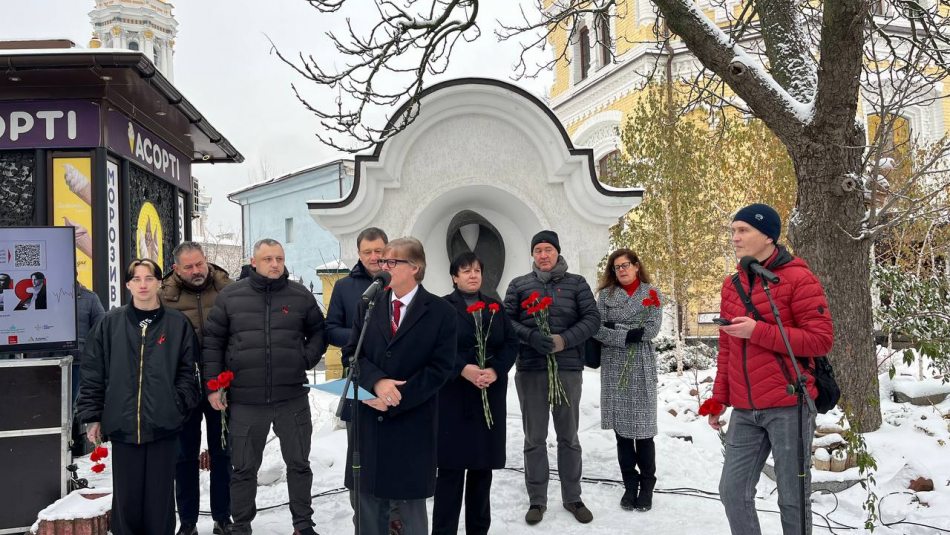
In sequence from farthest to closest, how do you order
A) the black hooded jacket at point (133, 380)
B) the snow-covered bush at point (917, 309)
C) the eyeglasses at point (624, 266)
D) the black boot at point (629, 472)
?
the snow-covered bush at point (917, 309)
the eyeglasses at point (624, 266)
the black boot at point (629, 472)
the black hooded jacket at point (133, 380)

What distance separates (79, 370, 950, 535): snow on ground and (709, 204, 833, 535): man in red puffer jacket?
126 cm

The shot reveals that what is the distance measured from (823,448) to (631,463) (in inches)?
59.9

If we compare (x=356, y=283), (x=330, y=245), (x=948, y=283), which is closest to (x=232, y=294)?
(x=356, y=283)

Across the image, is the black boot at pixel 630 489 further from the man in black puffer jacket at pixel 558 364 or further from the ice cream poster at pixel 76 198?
the ice cream poster at pixel 76 198

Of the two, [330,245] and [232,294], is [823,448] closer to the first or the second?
[232,294]

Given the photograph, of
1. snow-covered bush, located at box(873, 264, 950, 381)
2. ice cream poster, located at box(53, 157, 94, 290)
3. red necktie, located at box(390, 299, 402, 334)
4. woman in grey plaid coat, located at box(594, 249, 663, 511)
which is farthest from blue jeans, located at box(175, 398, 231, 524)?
snow-covered bush, located at box(873, 264, 950, 381)

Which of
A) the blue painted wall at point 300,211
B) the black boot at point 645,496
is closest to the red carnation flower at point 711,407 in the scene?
the black boot at point 645,496

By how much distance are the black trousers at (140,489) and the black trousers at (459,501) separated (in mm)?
1520

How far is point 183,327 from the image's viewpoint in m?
4.05

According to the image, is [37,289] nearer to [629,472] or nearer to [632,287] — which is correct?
[632,287]

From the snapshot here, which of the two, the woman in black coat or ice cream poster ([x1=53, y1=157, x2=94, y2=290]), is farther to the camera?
ice cream poster ([x1=53, y1=157, x2=94, y2=290])

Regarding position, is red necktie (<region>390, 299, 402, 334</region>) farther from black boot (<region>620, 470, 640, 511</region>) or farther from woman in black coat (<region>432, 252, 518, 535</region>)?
black boot (<region>620, 470, 640, 511</region>)

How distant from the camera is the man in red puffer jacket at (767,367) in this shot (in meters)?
3.16

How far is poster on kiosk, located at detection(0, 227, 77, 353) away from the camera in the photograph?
4.73 meters
